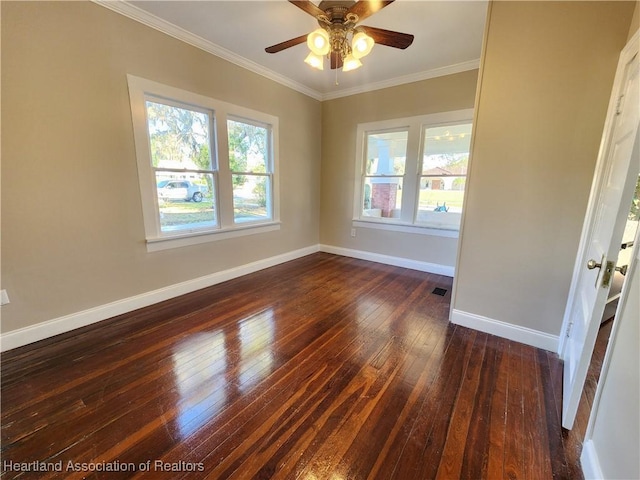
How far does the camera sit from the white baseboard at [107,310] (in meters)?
2.08

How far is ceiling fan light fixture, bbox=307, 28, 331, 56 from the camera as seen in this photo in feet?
6.48

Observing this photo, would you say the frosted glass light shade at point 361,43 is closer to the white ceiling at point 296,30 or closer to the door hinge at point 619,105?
the white ceiling at point 296,30

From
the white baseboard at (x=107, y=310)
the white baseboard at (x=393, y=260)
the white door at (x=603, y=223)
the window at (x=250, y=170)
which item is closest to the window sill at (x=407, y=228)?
the white baseboard at (x=393, y=260)

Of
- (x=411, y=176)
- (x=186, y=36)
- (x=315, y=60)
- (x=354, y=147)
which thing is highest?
(x=186, y=36)

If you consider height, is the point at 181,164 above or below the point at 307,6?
below

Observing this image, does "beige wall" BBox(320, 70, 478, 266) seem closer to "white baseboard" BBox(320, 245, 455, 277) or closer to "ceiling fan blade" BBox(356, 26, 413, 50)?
"white baseboard" BBox(320, 245, 455, 277)

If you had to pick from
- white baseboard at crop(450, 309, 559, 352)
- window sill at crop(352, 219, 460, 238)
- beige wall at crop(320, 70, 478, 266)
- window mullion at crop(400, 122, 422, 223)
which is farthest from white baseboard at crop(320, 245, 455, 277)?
white baseboard at crop(450, 309, 559, 352)

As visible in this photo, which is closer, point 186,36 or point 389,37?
point 389,37

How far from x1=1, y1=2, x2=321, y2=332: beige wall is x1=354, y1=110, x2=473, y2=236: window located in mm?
2474

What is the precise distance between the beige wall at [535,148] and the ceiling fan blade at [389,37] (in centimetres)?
67

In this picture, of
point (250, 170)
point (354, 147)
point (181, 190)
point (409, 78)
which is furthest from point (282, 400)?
point (409, 78)

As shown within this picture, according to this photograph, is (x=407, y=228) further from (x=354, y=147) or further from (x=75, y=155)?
(x=75, y=155)

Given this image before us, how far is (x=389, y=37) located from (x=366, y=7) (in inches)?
12.2

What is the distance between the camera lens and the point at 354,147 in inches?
174
